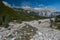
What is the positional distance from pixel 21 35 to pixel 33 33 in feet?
5.75

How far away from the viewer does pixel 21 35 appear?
1678 centimetres

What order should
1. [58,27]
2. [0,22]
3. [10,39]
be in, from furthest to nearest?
[0,22]
[58,27]
[10,39]

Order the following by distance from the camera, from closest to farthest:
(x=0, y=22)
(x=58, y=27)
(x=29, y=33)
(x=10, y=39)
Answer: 1. (x=10, y=39)
2. (x=29, y=33)
3. (x=58, y=27)
4. (x=0, y=22)

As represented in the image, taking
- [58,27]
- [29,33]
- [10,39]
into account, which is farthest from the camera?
[58,27]

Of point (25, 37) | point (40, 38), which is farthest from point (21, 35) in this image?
point (40, 38)

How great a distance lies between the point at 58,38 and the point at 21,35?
11.0ft

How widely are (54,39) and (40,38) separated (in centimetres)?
122

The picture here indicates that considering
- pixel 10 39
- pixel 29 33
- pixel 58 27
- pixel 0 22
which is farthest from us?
pixel 0 22

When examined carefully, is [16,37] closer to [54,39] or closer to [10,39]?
[10,39]

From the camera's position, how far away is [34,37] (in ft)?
55.4

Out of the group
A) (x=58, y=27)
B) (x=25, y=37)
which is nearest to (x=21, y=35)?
(x=25, y=37)

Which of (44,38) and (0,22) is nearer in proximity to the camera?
(44,38)

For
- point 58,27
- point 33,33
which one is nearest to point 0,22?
point 58,27

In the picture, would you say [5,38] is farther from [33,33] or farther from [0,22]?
[0,22]
